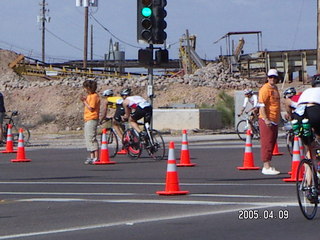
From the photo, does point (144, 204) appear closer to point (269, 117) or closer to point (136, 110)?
point (269, 117)

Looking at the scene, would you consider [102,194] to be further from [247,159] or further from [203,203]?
[247,159]

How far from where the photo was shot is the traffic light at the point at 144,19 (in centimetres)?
2284

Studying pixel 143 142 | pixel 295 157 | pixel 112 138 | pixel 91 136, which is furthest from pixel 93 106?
pixel 295 157

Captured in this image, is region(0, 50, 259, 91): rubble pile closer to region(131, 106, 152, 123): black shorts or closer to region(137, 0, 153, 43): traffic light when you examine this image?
region(137, 0, 153, 43): traffic light

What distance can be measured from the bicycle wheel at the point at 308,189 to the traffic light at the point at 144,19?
1261 cm

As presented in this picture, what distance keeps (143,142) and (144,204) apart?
8.52m

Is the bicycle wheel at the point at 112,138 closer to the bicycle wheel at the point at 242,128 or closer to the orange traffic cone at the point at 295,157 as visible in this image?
the bicycle wheel at the point at 242,128

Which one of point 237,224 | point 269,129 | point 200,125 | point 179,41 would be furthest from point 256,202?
point 179,41

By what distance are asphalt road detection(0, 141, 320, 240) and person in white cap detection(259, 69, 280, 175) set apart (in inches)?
18.1

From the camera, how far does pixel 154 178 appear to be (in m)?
16.6

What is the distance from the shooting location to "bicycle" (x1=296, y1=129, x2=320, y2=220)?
34.8 ft

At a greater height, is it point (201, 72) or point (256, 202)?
point (201, 72)

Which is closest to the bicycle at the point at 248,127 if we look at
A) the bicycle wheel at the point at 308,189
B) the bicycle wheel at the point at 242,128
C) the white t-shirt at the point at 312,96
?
the bicycle wheel at the point at 242,128

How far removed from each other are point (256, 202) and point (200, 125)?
2364 cm
